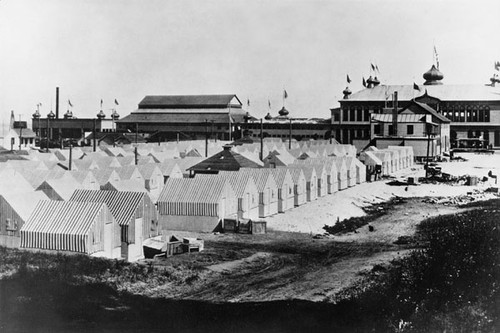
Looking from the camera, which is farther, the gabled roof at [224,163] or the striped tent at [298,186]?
the gabled roof at [224,163]

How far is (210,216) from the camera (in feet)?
109

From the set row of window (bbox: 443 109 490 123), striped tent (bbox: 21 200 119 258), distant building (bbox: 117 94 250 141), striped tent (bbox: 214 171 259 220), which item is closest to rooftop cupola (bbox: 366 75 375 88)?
row of window (bbox: 443 109 490 123)

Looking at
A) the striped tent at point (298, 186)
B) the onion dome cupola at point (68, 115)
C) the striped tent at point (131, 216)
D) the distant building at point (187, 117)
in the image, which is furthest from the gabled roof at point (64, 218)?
the onion dome cupola at point (68, 115)

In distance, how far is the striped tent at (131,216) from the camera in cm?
2689

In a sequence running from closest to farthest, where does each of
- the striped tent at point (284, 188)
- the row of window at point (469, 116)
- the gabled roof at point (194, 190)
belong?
the gabled roof at point (194, 190) → the striped tent at point (284, 188) → the row of window at point (469, 116)

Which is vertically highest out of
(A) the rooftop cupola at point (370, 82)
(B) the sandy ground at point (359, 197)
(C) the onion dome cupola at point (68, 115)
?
(A) the rooftop cupola at point (370, 82)

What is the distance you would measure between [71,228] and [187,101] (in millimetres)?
105016

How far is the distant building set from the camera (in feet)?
386

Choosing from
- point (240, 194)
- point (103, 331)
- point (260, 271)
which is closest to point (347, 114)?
point (240, 194)

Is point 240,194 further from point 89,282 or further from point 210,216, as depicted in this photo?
point 89,282

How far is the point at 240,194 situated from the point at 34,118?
96595mm

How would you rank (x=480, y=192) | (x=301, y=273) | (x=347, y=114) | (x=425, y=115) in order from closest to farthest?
(x=301, y=273) < (x=480, y=192) < (x=425, y=115) < (x=347, y=114)

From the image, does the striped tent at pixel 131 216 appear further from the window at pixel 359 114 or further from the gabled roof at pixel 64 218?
the window at pixel 359 114

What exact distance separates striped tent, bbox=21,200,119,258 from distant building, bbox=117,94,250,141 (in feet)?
282
